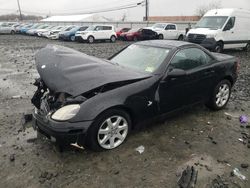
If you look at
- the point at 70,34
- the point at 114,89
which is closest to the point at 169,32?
the point at 70,34

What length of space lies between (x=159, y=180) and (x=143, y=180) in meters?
0.21

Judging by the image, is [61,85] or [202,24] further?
[202,24]

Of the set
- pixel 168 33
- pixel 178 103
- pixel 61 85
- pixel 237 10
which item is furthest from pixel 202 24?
pixel 61 85

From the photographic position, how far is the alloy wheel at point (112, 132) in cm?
419

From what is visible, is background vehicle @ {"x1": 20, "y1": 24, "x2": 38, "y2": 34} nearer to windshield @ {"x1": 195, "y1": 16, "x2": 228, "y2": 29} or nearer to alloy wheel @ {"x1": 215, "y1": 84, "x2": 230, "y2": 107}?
windshield @ {"x1": 195, "y1": 16, "x2": 228, "y2": 29}

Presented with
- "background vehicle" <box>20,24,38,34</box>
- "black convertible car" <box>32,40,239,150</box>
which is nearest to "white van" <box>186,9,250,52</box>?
"black convertible car" <box>32,40,239,150</box>

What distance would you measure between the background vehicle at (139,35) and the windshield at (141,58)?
2087 cm

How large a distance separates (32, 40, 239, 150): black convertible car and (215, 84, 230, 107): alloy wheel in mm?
398

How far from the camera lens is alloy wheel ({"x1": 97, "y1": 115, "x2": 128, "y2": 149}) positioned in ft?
13.8

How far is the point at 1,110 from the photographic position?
6367 millimetres

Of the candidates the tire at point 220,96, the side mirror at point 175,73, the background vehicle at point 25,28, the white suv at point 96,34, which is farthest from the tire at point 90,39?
the side mirror at point 175,73

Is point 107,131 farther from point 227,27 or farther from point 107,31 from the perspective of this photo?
point 107,31

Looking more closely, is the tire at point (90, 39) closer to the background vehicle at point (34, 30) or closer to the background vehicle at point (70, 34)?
the background vehicle at point (70, 34)

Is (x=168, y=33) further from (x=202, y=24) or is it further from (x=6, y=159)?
(x=6, y=159)
